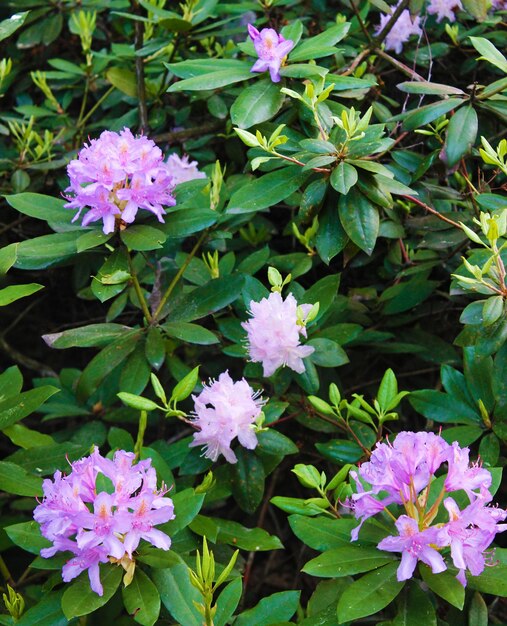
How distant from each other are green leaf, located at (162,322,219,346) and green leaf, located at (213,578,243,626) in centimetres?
50

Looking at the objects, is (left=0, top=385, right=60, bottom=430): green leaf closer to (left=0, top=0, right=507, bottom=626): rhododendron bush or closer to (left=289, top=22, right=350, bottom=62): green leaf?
(left=0, top=0, right=507, bottom=626): rhododendron bush

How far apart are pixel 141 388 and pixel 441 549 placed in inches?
27.4

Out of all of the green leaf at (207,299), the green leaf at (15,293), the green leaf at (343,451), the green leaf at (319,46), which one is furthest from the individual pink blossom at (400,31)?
the green leaf at (15,293)

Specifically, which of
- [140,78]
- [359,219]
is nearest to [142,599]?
[359,219]

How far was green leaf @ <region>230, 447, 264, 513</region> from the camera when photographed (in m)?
1.62

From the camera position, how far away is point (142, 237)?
1.54m

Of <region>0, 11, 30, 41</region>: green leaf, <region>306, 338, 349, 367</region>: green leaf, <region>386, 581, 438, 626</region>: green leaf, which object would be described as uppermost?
<region>0, 11, 30, 41</region>: green leaf

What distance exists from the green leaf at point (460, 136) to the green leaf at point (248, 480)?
71 centimetres

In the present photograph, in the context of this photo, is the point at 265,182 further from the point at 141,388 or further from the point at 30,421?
the point at 30,421

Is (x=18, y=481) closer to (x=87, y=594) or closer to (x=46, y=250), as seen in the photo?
(x=87, y=594)

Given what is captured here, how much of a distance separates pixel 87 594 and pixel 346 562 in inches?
16.1

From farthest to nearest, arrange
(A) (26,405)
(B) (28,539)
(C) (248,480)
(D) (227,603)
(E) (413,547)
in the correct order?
(C) (248,480) < (A) (26,405) < (B) (28,539) < (D) (227,603) < (E) (413,547)

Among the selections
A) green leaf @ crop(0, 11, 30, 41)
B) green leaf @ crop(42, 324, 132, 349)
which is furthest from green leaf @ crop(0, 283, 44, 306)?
green leaf @ crop(0, 11, 30, 41)

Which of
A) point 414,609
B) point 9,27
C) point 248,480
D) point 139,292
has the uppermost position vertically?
point 9,27
